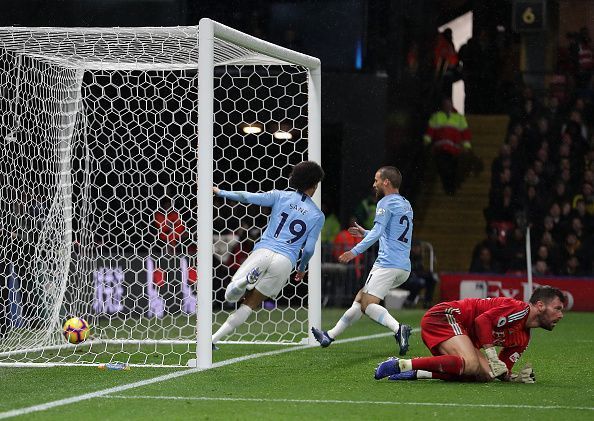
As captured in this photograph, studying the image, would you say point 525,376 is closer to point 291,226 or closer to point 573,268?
point 291,226

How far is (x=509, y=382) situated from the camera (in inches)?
307

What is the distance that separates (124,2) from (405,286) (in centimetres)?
654

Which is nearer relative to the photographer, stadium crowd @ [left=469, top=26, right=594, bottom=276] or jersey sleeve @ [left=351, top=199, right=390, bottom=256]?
jersey sleeve @ [left=351, top=199, right=390, bottom=256]

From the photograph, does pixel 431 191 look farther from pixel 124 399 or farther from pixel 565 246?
pixel 124 399

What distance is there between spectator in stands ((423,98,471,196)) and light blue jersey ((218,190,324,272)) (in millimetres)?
12305

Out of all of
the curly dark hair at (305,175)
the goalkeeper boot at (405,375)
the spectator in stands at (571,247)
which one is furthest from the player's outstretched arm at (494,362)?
the spectator in stands at (571,247)

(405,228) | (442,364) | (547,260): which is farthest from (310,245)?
(547,260)

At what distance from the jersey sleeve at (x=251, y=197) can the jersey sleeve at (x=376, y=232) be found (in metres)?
0.82

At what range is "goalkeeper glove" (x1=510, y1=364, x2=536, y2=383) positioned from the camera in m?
7.73

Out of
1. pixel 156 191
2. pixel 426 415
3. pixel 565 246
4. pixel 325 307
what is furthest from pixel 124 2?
pixel 426 415

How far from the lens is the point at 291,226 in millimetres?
9625

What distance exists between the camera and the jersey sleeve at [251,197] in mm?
9027

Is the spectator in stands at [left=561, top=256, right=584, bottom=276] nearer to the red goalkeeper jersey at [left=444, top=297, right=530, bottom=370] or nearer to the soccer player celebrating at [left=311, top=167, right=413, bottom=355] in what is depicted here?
the soccer player celebrating at [left=311, top=167, right=413, bottom=355]

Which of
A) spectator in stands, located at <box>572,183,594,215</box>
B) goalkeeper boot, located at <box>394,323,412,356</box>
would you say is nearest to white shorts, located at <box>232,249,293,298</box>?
goalkeeper boot, located at <box>394,323,412,356</box>
